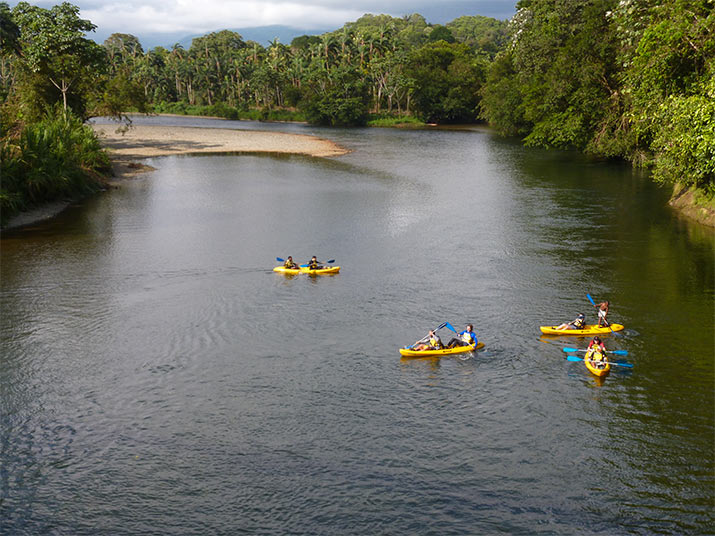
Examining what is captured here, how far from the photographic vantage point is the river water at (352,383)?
1695 centimetres

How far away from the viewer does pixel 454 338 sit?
25.4 m

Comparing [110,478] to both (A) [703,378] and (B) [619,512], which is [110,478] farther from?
(A) [703,378]

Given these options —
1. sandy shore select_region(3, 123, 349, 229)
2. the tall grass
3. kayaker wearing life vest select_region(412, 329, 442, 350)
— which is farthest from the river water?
sandy shore select_region(3, 123, 349, 229)

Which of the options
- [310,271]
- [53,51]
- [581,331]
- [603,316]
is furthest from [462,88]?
[581,331]

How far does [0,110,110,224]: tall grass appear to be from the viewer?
45.8 m

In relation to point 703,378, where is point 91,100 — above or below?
above

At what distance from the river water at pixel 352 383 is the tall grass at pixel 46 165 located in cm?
412

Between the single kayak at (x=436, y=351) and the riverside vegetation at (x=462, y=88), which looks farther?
the riverside vegetation at (x=462, y=88)

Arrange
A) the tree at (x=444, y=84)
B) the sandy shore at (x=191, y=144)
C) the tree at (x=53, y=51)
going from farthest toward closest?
the tree at (x=444, y=84)
the sandy shore at (x=191, y=144)
the tree at (x=53, y=51)

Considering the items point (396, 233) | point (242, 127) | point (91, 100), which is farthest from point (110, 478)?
point (242, 127)

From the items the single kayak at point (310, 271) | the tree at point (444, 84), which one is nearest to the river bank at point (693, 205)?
the single kayak at point (310, 271)

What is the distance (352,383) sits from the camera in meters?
22.8

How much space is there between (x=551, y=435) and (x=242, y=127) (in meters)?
120

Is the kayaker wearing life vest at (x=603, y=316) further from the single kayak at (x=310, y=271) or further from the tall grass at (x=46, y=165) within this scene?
the tall grass at (x=46, y=165)
